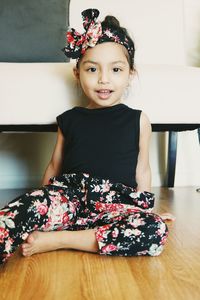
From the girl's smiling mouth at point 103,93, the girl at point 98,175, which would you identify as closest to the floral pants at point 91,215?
the girl at point 98,175

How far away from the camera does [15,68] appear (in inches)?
45.8

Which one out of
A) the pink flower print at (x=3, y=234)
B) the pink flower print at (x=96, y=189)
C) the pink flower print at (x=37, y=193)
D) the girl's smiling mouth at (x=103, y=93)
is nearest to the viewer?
the pink flower print at (x=3, y=234)

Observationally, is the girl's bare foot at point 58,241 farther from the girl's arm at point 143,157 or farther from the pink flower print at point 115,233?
the girl's arm at point 143,157

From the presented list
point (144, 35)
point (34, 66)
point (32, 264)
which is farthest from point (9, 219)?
point (144, 35)

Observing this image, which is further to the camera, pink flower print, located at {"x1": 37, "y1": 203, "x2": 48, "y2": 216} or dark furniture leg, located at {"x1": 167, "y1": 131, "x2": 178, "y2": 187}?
dark furniture leg, located at {"x1": 167, "y1": 131, "x2": 178, "y2": 187}

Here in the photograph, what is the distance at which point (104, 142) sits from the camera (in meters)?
1.06

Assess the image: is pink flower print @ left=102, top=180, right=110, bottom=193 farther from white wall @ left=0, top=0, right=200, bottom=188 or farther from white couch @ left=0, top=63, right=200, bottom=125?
white wall @ left=0, top=0, right=200, bottom=188

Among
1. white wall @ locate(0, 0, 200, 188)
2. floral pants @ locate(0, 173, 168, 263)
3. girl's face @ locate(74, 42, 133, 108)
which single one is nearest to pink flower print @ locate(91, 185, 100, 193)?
floral pants @ locate(0, 173, 168, 263)

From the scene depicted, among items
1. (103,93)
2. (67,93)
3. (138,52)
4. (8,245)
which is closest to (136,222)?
(8,245)

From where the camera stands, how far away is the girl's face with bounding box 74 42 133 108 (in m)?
1.06

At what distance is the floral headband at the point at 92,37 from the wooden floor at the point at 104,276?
57 centimetres

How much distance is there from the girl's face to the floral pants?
0.24 metres

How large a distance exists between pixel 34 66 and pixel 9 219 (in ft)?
1.90

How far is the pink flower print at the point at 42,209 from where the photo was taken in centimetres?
84
